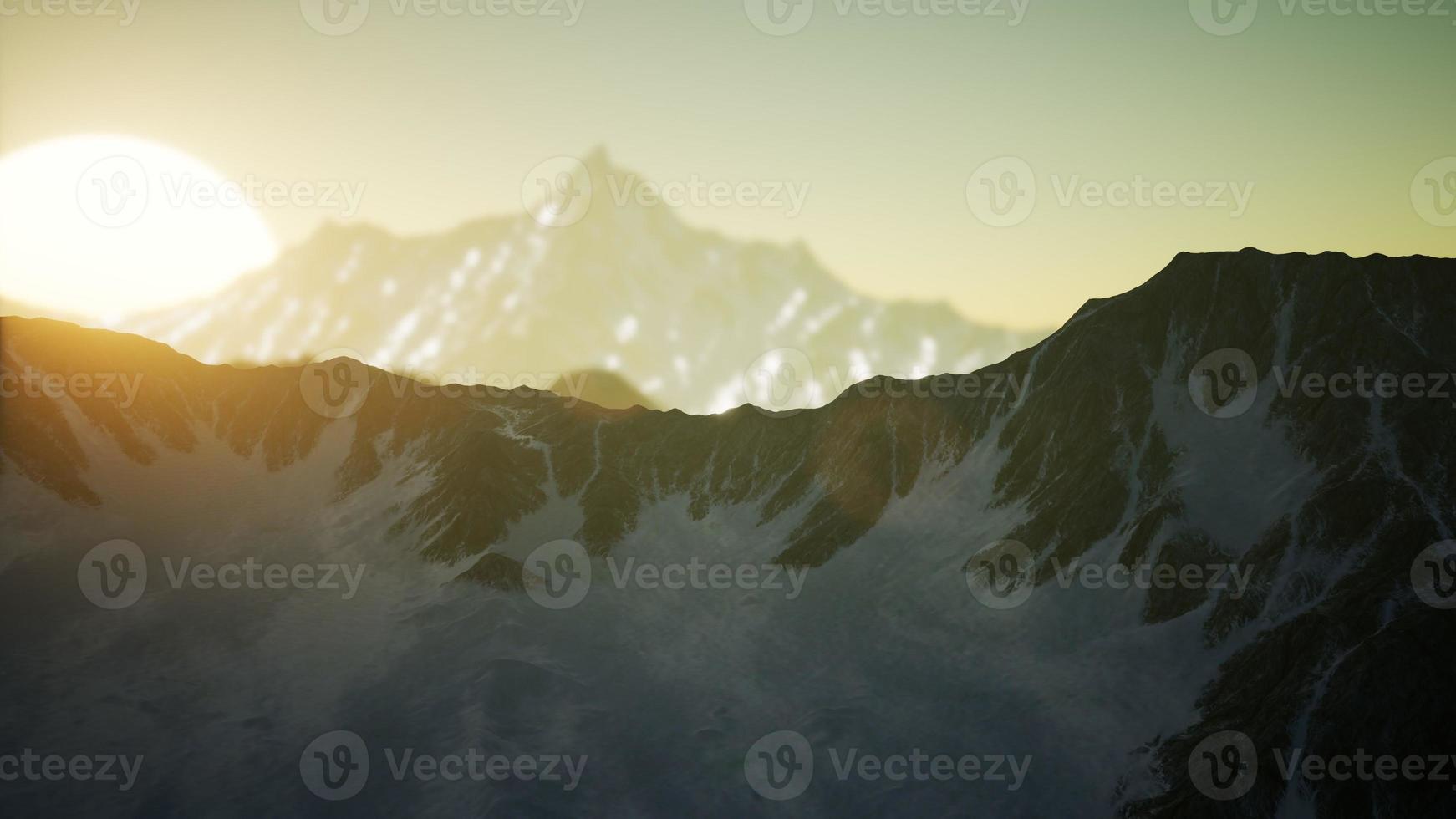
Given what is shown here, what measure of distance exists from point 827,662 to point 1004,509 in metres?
21.8

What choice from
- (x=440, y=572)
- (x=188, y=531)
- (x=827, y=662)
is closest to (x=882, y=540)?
(x=827, y=662)

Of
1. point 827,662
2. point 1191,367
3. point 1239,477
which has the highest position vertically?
point 1191,367

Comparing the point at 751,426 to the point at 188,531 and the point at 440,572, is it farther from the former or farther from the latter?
the point at 188,531

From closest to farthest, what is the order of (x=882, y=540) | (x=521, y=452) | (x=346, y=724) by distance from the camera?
1. (x=346, y=724)
2. (x=882, y=540)
3. (x=521, y=452)

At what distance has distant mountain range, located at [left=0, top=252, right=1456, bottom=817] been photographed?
51.0m

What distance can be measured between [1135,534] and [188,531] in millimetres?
83954

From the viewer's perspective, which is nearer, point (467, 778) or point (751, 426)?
point (467, 778)

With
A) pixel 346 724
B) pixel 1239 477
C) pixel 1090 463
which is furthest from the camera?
pixel 1090 463

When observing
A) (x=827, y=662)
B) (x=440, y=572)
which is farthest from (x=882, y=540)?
(x=440, y=572)

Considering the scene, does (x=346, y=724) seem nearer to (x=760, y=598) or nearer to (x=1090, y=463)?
(x=760, y=598)

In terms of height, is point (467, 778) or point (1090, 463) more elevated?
point (1090, 463)

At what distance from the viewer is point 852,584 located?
248ft

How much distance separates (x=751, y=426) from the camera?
102 metres

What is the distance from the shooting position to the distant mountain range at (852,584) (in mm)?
51031
